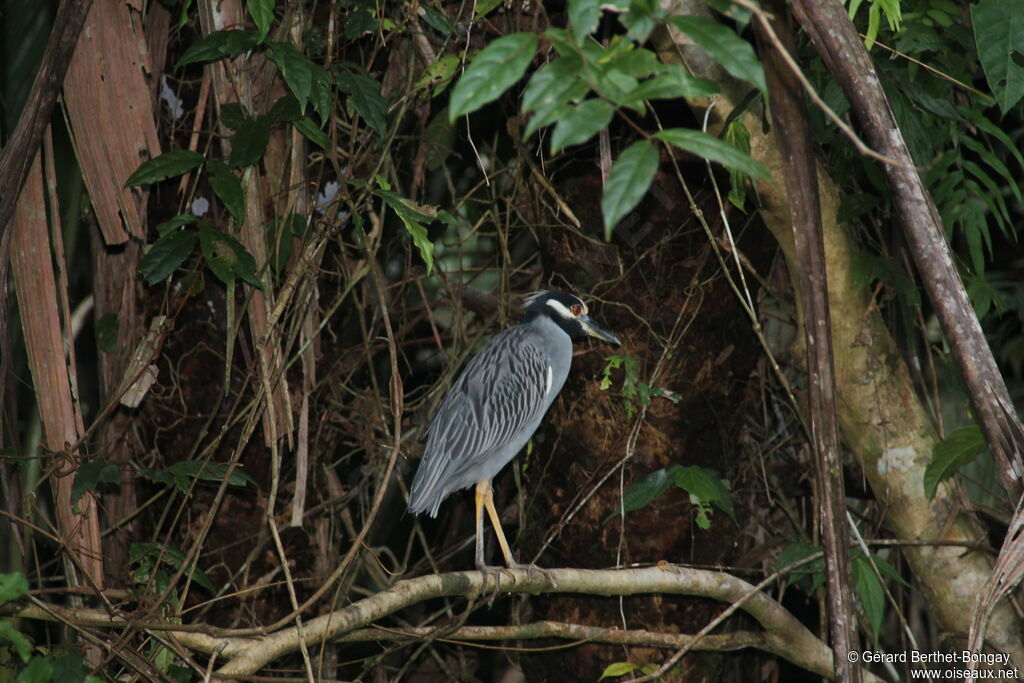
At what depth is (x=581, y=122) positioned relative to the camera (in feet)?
4.05

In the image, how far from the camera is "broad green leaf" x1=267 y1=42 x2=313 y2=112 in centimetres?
266

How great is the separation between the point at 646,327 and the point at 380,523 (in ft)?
5.67

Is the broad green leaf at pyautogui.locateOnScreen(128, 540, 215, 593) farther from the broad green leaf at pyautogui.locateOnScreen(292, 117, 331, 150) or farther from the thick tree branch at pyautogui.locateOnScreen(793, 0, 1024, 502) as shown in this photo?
the thick tree branch at pyautogui.locateOnScreen(793, 0, 1024, 502)

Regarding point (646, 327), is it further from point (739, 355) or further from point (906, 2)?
point (906, 2)

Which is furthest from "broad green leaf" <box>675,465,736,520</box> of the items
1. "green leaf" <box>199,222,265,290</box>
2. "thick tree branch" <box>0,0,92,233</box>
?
"thick tree branch" <box>0,0,92,233</box>

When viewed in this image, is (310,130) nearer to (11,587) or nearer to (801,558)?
(11,587)

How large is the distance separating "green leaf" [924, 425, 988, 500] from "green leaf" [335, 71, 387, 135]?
1743 millimetres

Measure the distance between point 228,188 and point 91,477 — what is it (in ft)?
2.84

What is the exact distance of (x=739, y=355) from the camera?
3.28 meters

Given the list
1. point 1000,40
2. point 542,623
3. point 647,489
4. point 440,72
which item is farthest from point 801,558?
point 440,72

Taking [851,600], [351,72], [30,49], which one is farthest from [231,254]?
[851,600]

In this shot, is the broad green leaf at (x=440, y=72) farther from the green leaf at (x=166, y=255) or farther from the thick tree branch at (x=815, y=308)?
the thick tree branch at (x=815, y=308)

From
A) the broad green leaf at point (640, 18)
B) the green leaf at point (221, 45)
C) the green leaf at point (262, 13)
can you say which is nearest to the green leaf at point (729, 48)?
the broad green leaf at point (640, 18)

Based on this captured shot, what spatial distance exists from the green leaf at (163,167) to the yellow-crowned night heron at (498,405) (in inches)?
47.4
